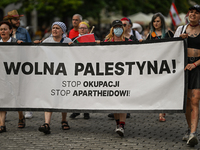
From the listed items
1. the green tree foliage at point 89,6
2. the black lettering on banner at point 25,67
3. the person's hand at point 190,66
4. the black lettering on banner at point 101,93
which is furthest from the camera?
the green tree foliage at point 89,6

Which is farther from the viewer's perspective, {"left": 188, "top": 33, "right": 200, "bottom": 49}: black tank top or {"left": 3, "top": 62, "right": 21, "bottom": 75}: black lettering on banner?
{"left": 3, "top": 62, "right": 21, "bottom": 75}: black lettering on banner

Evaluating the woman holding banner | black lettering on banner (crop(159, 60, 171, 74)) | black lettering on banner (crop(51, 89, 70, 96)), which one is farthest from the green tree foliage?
black lettering on banner (crop(159, 60, 171, 74))

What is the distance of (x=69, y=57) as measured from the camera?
23.1 feet

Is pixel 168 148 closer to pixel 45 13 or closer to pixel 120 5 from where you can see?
pixel 45 13

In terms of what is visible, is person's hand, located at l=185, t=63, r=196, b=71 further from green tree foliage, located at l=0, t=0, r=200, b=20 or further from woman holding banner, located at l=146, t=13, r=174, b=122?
green tree foliage, located at l=0, t=0, r=200, b=20

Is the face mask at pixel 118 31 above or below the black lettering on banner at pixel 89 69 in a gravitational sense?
above

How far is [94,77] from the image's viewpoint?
6.91 meters

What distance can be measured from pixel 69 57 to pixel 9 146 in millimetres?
1889

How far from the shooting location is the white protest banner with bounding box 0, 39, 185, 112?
6.59m

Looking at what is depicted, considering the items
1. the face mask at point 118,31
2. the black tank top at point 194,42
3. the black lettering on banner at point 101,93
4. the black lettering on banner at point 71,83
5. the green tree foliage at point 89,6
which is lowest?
the black lettering on banner at point 101,93

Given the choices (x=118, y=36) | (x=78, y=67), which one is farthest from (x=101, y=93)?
(x=118, y=36)

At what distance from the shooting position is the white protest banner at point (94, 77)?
659 cm

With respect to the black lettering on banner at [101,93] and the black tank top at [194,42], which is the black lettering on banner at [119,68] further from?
the black tank top at [194,42]

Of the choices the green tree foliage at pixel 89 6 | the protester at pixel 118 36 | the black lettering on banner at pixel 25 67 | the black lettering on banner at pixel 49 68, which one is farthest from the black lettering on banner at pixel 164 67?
the green tree foliage at pixel 89 6
